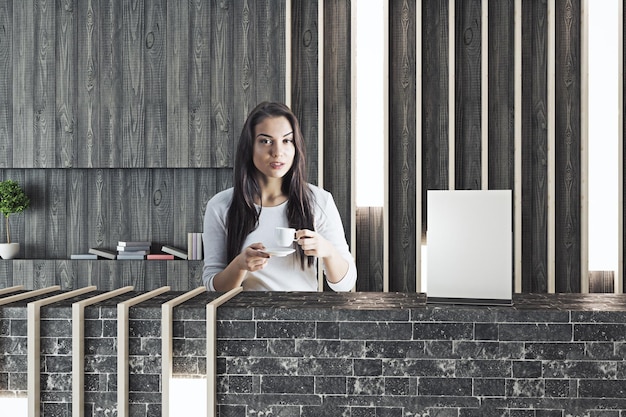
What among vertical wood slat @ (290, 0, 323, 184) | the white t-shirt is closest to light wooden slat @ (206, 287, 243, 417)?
the white t-shirt

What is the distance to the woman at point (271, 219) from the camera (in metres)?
3.08

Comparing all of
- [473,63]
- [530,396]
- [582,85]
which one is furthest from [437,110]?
[530,396]

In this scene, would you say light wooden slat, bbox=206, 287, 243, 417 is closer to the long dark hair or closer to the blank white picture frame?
the blank white picture frame

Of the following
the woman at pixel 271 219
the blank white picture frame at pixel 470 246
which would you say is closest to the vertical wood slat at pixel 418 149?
the woman at pixel 271 219

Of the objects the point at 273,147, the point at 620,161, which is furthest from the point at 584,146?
the point at 273,147

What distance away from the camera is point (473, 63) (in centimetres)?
398

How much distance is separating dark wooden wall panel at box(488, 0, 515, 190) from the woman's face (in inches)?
54.6

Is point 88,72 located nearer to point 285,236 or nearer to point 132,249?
point 132,249

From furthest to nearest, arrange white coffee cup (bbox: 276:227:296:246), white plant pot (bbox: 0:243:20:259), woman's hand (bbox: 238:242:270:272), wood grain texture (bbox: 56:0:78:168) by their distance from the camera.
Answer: white plant pot (bbox: 0:243:20:259), wood grain texture (bbox: 56:0:78:168), woman's hand (bbox: 238:242:270:272), white coffee cup (bbox: 276:227:296:246)

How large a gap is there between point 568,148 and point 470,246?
2.61 m

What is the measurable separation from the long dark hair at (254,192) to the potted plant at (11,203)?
1590 millimetres

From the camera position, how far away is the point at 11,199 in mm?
4004

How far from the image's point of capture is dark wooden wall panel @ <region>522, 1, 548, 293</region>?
12.9 ft

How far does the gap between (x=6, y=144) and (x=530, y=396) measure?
3.58 metres
